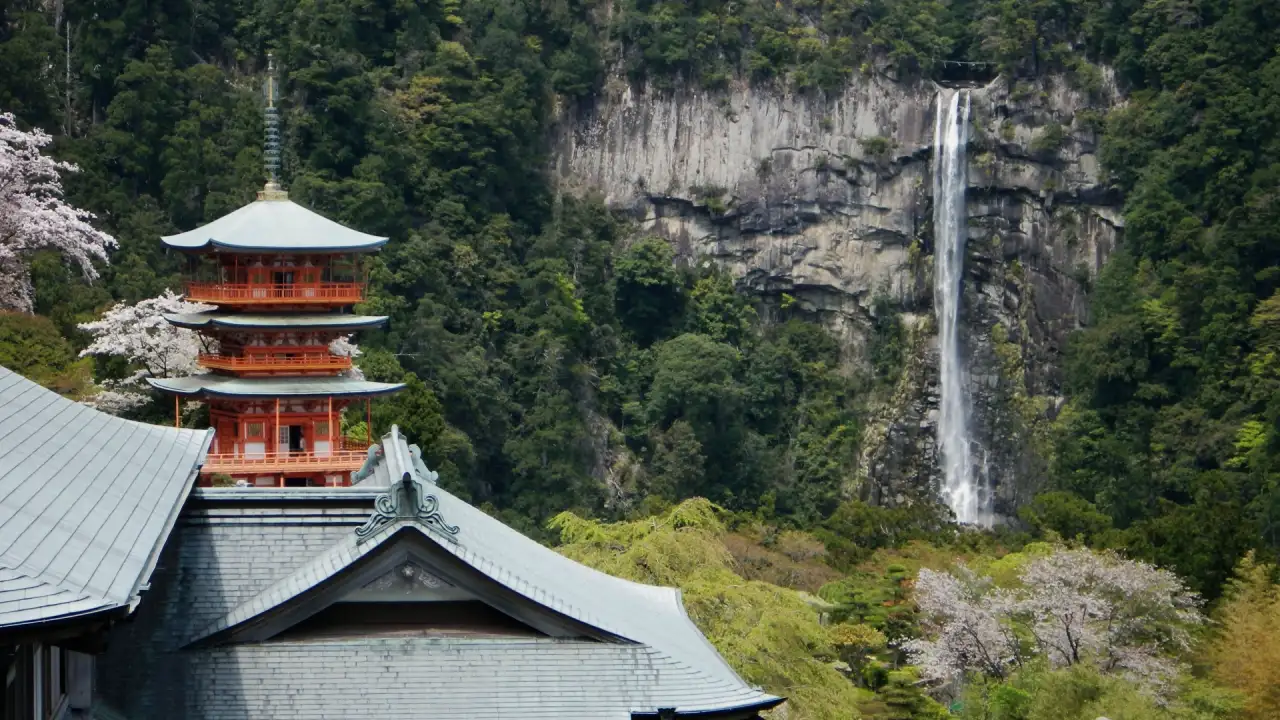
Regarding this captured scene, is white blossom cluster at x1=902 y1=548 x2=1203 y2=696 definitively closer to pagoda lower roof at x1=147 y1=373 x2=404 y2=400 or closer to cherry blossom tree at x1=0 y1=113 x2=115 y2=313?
pagoda lower roof at x1=147 y1=373 x2=404 y2=400

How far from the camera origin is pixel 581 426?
57.1m

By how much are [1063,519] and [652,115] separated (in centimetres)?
2636

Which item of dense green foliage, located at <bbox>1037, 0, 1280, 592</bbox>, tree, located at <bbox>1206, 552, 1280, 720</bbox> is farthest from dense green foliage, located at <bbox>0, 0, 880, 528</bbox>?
tree, located at <bbox>1206, 552, 1280, 720</bbox>

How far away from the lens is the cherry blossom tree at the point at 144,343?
36.2 m

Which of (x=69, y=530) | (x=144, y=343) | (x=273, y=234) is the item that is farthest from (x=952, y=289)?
(x=69, y=530)

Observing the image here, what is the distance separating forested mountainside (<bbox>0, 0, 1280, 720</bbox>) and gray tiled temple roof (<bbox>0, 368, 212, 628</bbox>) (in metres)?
29.6

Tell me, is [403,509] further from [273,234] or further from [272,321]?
[273,234]

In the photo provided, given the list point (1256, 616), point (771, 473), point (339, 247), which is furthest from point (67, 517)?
point (771, 473)

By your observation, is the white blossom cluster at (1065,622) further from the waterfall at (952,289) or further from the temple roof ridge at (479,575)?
the waterfall at (952,289)

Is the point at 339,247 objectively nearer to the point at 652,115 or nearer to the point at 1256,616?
the point at 1256,616

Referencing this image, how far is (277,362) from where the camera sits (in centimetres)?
3394

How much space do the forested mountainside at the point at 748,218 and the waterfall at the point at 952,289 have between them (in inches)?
17.4

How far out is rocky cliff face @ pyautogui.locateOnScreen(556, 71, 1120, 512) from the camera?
61250 millimetres

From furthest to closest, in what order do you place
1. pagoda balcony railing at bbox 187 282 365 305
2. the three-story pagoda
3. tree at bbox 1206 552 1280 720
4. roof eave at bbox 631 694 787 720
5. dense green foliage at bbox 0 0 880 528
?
dense green foliage at bbox 0 0 880 528
pagoda balcony railing at bbox 187 282 365 305
the three-story pagoda
tree at bbox 1206 552 1280 720
roof eave at bbox 631 694 787 720
